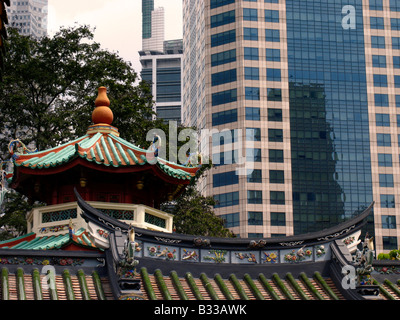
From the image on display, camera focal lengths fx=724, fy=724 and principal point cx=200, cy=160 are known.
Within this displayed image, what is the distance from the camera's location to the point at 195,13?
11312 cm

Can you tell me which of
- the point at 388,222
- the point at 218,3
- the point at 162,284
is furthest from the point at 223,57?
the point at 162,284

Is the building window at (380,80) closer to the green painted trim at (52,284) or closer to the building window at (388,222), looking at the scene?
the building window at (388,222)

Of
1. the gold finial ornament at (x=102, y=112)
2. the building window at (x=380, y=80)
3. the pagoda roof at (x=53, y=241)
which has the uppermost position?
the building window at (x=380, y=80)

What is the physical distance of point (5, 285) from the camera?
14750 millimetres

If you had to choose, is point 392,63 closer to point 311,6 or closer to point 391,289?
point 311,6

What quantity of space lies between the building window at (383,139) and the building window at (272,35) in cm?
1914

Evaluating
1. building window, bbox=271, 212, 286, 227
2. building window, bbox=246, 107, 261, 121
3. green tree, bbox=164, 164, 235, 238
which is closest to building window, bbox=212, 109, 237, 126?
building window, bbox=246, 107, 261, 121

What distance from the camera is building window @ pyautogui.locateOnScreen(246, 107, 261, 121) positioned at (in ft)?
318

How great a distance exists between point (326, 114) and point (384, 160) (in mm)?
10023

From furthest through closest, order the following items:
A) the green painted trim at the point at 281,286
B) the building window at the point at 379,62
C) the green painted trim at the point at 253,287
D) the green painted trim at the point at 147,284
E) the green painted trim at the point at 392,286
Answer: the building window at the point at 379,62 < the green painted trim at the point at 392,286 < the green painted trim at the point at 281,286 < the green painted trim at the point at 253,287 < the green painted trim at the point at 147,284

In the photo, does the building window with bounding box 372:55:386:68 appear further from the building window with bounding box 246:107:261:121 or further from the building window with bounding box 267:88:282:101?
the building window with bounding box 246:107:261:121

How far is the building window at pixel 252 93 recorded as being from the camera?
97.3 meters

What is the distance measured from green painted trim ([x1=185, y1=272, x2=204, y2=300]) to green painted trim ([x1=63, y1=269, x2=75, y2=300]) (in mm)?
2669

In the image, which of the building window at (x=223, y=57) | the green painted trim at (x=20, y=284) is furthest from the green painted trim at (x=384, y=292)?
the building window at (x=223, y=57)
